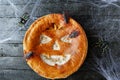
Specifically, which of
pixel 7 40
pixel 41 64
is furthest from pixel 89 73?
pixel 7 40

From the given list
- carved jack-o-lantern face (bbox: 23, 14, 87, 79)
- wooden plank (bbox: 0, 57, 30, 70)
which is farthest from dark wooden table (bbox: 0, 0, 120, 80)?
carved jack-o-lantern face (bbox: 23, 14, 87, 79)

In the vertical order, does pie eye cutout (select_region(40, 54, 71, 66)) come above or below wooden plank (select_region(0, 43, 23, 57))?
above

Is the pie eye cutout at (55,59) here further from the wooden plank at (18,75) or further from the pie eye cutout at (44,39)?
the wooden plank at (18,75)

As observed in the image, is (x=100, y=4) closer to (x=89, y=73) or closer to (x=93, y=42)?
(x=93, y=42)

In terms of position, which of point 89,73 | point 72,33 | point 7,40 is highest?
point 72,33

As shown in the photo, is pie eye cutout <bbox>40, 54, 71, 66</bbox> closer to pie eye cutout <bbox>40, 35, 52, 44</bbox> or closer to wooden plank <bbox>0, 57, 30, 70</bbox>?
pie eye cutout <bbox>40, 35, 52, 44</bbox>

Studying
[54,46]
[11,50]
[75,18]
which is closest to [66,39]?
[54,46]

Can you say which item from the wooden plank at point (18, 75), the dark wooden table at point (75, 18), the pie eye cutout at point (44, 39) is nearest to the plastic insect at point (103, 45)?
the dark wooden table at point (75, 18)
